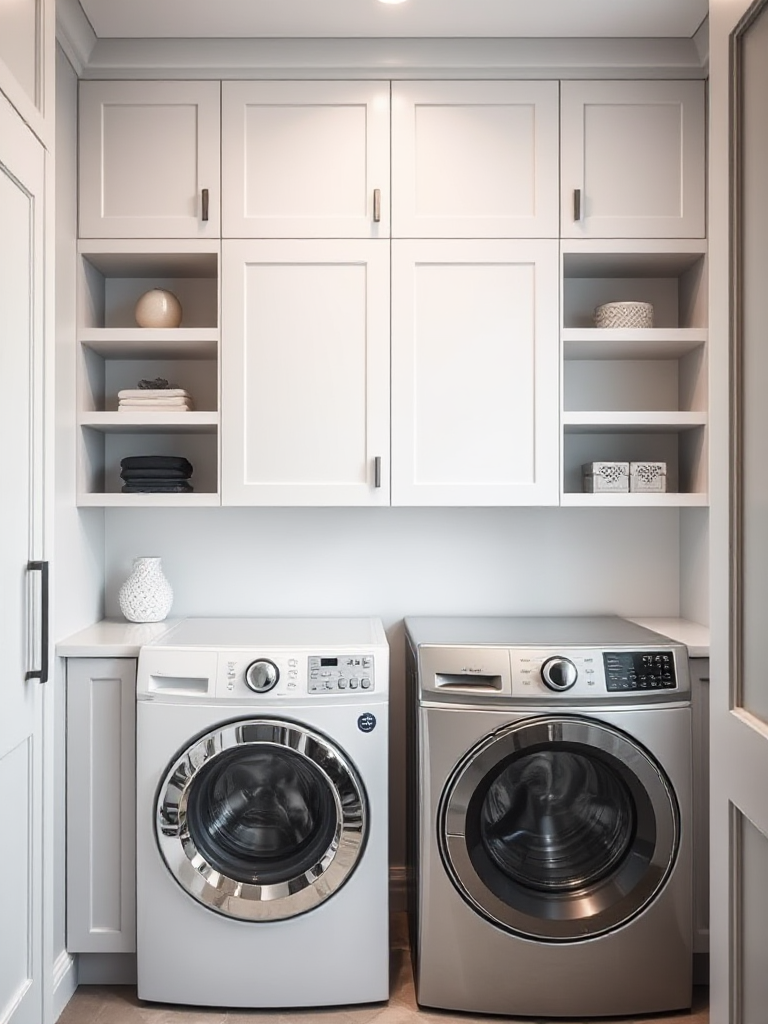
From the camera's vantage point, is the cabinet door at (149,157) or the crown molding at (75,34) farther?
the cabinet door at (149,157)

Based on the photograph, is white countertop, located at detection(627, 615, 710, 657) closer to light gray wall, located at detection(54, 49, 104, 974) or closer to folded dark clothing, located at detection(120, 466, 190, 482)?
folded dark clothing, located at detection(120, 466, 190, 482)

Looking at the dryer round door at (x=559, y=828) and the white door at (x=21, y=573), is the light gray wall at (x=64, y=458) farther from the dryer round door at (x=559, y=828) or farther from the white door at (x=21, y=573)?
the dryer round door at (x=559, y=828)

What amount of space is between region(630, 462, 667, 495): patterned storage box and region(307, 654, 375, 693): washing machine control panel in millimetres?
994

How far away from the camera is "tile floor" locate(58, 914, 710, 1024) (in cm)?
204

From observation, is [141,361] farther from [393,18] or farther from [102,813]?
[102,813]

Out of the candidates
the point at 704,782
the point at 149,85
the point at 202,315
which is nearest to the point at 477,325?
the point at 202,315

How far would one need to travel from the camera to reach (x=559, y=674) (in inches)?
78.9

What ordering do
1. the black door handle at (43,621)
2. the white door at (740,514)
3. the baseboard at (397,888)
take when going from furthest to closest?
the baseboard at (397,888), the black door handle at (43,621), the white door at (740,514)

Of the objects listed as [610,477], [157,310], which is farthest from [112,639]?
[610,477]

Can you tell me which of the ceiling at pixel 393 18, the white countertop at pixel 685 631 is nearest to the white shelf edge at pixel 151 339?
the ceiling at pixel 393 18

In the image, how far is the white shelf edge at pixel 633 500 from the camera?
2.36 m

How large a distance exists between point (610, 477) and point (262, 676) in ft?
3.94

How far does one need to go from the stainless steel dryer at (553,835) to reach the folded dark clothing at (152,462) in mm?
974

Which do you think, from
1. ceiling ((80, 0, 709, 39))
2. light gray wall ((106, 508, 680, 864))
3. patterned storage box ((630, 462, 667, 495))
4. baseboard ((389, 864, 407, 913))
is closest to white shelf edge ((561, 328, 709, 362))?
patterned storage box ((630, 462, 667, 495))
